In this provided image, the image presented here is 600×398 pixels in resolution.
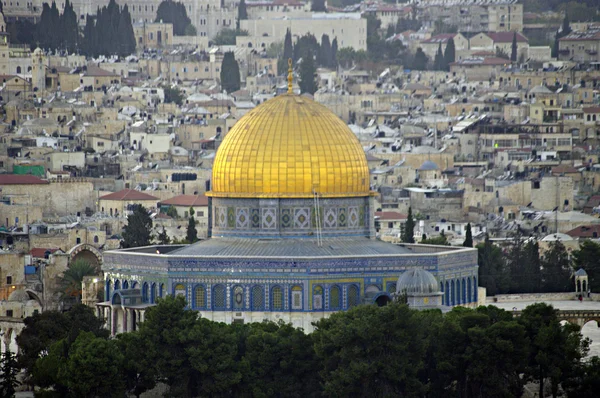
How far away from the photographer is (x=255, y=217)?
70.9 meters

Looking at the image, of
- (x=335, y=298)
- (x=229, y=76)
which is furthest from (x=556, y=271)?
(x=229, y=76)

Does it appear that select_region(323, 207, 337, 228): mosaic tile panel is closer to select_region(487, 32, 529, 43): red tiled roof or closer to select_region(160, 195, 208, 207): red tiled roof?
select_region(160, 195, 208, 207): red tiled roof

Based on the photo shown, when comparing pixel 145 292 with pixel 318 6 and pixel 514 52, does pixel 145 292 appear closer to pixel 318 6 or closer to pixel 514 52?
pixel 514 52

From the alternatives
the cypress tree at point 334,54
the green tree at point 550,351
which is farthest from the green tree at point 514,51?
the green tree at point 550,351

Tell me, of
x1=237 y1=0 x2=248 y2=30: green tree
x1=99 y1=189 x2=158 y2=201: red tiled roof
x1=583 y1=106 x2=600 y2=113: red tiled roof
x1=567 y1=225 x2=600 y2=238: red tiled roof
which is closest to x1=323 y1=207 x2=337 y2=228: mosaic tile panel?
x1=567 y1=225 x2=600 y2=238: red tiled roof

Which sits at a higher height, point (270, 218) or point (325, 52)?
point (270, 218)

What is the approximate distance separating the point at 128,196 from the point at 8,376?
1655 inches

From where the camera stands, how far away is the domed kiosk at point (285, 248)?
6881cm

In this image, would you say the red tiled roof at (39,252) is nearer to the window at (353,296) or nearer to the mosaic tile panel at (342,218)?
the mosaic tile panel at (342,218)

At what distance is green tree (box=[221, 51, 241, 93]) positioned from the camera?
502 feet

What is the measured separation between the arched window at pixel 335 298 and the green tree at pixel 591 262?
19276 millimetres

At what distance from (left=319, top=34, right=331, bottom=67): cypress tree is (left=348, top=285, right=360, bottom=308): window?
98975mm

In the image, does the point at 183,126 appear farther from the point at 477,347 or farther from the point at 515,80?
the point at 477,347

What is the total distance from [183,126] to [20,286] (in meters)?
49.3
